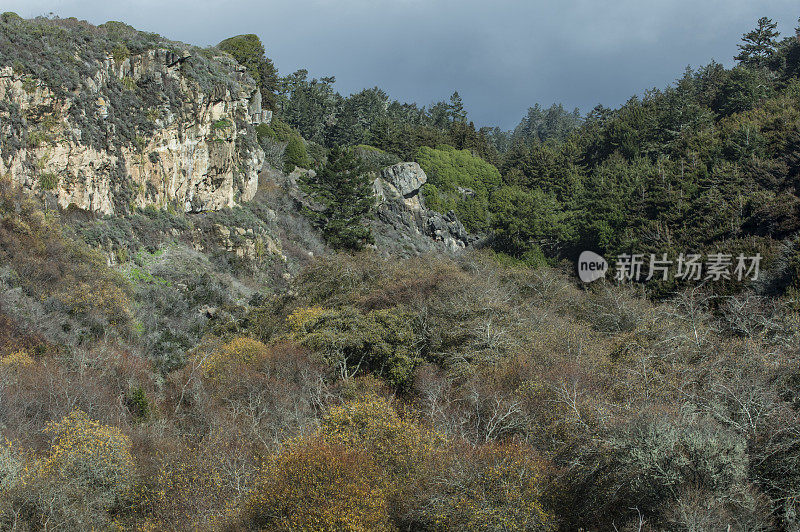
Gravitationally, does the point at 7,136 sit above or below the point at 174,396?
above

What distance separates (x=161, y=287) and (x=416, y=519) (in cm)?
2013

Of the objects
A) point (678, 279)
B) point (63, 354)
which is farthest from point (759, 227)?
point (63, 354)

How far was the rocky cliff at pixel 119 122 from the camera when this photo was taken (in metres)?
24.4

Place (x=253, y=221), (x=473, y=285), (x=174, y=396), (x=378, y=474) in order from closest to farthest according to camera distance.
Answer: (x=378, y=474), (x=174, y=396), (x=473, y=285), (x=253, y=221)

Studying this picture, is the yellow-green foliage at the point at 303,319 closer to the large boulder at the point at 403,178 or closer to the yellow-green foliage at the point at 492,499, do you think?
the yellow-green foliage at the point at 492,499

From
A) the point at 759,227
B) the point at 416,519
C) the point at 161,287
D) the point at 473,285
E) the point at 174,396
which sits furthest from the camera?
the point at 759,227

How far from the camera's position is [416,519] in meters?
10.1

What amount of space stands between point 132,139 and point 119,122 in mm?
1030

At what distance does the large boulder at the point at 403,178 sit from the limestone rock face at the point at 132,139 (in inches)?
595

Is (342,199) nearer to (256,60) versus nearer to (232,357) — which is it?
(232,357)

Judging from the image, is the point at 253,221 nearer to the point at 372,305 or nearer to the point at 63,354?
the point at 372,305

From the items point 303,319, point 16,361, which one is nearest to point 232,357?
point 303,319

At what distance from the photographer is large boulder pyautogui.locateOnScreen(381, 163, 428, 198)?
5053cm

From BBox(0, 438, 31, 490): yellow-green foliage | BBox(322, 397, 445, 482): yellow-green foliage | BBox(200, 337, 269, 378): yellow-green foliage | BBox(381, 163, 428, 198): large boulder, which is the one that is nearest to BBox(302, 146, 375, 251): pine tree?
BBox(381, 163, 428, 198): large boulder
